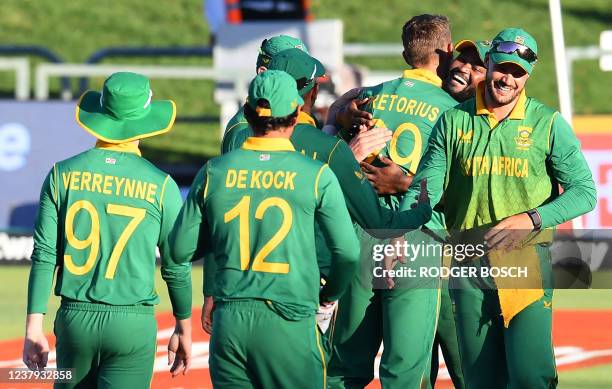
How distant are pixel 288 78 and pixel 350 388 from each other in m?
2.67

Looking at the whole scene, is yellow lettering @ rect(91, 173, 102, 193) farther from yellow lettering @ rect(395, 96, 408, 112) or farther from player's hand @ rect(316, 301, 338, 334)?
yellow lettering @ rect(395, 96, 408, 112)

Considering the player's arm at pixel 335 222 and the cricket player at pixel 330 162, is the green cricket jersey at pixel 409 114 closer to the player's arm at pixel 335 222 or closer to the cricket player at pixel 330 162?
the cricket player at pixel 330 162

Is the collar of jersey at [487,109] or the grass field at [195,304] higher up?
the collar of jersey at [487,109]

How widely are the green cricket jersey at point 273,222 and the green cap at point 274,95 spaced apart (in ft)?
0.48

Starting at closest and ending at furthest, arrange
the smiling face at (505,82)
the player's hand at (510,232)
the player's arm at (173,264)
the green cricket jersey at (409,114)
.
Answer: the player's arm at (173,264) → the player's hand at (510,232) → the smiling face at (505,82) → the green cricket jersey at (409,114)

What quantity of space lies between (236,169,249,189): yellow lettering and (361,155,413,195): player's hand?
1.73m

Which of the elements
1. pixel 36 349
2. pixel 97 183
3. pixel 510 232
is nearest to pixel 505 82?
pixel 510 232

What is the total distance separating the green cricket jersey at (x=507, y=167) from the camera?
7.66m

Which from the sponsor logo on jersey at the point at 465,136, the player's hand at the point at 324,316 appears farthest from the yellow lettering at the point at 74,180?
the sponsor logo on jersey at the point at 465,136

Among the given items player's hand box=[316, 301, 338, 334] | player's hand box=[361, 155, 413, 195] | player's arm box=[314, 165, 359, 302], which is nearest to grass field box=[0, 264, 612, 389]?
player's hand box=[361, 155, 413, 195]

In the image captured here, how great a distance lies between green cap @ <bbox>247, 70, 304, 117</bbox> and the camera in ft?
21.8

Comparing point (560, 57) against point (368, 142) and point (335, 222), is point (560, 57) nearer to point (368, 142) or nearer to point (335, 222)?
point (368, 142)

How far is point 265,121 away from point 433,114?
89.9 inches

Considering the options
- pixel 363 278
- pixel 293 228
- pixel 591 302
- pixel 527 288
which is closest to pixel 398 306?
pixel 363 278
